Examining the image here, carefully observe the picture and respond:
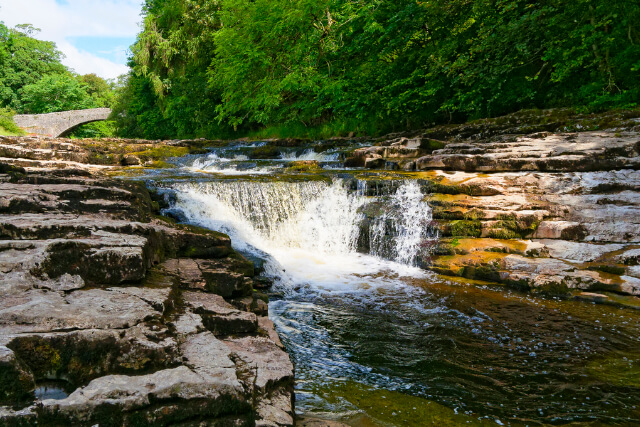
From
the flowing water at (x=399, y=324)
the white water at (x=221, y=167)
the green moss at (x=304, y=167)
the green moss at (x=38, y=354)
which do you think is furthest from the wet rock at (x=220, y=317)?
the white water at (x=221, y=167)

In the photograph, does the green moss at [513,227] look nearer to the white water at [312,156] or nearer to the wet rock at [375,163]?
the wet rock at [375,163]

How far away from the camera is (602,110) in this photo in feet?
33.5

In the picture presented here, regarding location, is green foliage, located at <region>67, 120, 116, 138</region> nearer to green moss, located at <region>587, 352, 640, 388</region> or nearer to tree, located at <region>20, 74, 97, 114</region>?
tree, located at <region>20, 74, 97, 114</region>

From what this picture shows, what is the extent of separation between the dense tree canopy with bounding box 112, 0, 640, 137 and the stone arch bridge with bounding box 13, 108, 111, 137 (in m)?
12.6

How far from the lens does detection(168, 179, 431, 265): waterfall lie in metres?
7.83

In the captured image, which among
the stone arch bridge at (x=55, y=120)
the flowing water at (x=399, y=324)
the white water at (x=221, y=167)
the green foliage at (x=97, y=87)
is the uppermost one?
the green foliage at (x=97, y=87)

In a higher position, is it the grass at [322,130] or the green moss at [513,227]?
the grass at [322,130]

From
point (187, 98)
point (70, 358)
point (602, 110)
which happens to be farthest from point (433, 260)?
point (187, 98)

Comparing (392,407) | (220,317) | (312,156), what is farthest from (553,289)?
(312,156)

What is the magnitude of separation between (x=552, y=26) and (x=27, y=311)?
13730 millimetres

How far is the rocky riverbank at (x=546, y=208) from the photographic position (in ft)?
19.4

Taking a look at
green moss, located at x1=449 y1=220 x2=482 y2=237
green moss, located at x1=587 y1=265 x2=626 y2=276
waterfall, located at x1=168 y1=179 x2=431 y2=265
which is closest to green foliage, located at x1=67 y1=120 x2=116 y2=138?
waterfall, located at x1=168 y1=179 x2=431 y2=265

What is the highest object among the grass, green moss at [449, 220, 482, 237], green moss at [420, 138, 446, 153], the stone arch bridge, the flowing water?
the stone arch bridge

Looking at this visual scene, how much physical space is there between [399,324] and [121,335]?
3216 mm
